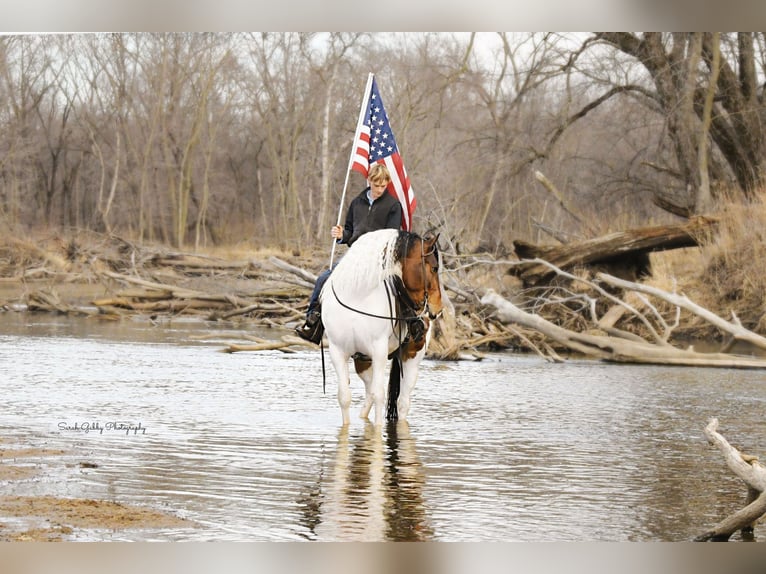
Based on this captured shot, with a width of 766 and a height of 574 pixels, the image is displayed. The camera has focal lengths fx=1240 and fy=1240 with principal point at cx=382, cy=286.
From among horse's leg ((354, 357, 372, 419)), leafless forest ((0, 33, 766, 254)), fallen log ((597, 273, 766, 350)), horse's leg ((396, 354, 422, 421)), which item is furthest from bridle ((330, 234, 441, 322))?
leafless forest ((0, 33, 766, 254))

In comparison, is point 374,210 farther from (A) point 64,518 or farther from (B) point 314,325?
(A) point 64,518

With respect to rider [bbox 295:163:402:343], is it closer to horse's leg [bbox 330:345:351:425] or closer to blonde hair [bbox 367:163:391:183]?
blonde hair [bbox 367:163:391:183]

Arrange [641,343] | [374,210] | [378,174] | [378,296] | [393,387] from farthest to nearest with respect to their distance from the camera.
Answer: [641,343]
[393,387]
[374,210]
[378,174]
[378,296]

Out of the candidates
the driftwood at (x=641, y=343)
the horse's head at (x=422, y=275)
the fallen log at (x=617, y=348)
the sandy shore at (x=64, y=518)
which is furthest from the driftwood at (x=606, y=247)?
the sandy shore at (x=64, y=518)

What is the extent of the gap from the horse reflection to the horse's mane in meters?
1.15

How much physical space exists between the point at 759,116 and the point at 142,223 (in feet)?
41.9

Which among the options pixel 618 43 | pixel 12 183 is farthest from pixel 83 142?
pixel 618 43

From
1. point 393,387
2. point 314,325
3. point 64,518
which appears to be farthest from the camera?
point 393,387

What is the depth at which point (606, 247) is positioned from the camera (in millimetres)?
18828

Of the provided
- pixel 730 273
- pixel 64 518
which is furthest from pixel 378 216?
pixel 730 273

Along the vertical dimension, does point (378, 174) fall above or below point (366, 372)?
above

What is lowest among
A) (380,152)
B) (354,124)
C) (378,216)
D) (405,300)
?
(405,300)

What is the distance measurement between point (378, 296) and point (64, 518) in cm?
320

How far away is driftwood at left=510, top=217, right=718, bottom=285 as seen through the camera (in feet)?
61.0
